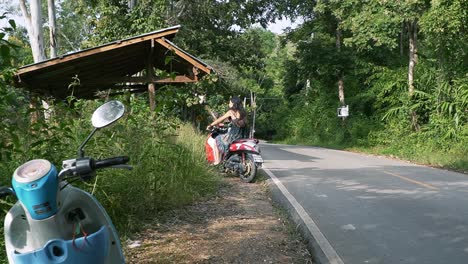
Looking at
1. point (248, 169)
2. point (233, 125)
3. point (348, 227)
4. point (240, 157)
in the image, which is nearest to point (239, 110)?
point (233, 125)

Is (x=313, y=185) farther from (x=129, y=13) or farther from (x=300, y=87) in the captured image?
(x=300, y=87)

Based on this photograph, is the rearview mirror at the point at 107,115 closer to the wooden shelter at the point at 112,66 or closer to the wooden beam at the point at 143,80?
the wooden shelter at the point at 112,66

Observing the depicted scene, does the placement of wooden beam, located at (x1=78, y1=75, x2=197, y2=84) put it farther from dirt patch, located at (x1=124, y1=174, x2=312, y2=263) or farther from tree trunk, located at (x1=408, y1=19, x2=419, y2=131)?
tree trunk, located at (x1=408, y1=19, x2=419, y2=131)

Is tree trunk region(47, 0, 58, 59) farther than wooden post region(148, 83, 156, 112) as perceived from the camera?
Yes

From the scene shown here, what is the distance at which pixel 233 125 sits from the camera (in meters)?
10.9

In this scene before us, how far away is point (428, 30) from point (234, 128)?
34.3ft

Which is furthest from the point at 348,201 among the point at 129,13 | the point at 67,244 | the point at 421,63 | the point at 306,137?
the point at 306,137

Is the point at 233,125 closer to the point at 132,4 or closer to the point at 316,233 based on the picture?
the point at 316,233

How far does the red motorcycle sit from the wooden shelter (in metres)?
1.69

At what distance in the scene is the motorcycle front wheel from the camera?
10.4 m

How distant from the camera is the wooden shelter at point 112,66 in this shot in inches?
364

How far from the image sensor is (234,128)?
35.8 feet

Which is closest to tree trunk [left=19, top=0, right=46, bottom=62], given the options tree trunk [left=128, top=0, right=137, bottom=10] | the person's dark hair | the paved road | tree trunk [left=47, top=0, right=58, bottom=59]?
tree trunk [left=47, top=0, right=58, bottom=59]

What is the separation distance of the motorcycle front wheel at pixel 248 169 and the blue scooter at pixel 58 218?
7.89m
